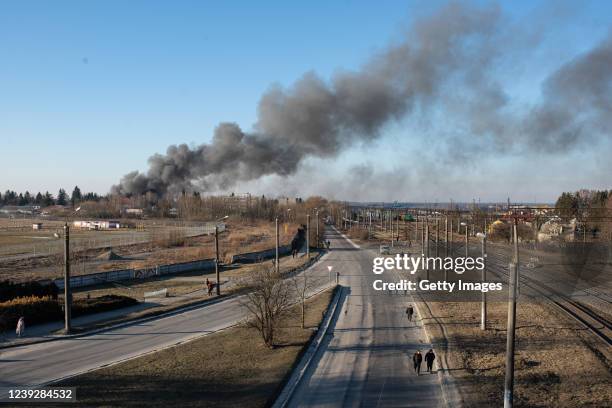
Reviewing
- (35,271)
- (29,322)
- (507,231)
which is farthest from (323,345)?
(507,231)

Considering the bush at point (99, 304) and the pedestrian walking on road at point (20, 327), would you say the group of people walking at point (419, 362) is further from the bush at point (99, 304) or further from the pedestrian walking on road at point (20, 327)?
the bush at point (99, 304)

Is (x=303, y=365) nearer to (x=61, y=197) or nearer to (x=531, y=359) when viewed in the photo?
(x=531, y=359)

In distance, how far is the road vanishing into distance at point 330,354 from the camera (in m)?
11.5

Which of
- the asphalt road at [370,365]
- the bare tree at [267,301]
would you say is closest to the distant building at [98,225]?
the asphalt road at [370,365]

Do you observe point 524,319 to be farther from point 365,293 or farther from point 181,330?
point 181,330

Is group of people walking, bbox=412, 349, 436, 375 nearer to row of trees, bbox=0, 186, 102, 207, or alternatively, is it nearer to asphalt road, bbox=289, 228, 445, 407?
asphalt road, bbox=289, 228, 445, 407

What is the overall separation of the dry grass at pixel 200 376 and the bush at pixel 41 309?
6.58 m

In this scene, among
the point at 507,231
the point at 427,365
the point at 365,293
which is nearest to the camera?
the point at 427,365

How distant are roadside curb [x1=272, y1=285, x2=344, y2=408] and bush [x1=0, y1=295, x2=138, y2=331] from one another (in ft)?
29.8

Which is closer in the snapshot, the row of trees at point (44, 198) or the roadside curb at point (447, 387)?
the roadside curb at point (447, 387)

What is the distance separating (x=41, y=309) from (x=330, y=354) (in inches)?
432

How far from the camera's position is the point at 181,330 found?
1764 centimetres

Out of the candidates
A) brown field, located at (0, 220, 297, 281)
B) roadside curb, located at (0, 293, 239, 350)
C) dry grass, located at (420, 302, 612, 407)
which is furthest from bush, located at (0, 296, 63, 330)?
dry grass, located at (420, 302, 612, 407)

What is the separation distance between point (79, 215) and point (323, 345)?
8404 centimetres
